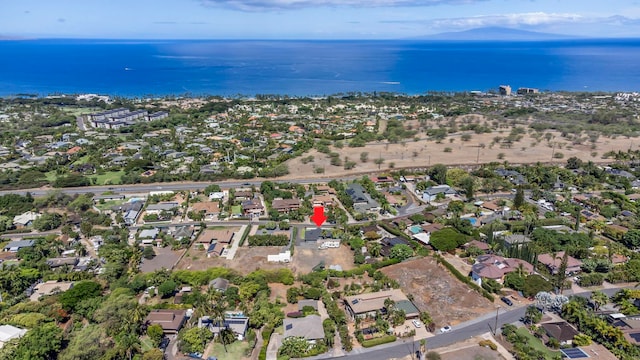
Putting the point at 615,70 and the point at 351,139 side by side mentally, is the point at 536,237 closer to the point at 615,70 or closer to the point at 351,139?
the point at 351,139

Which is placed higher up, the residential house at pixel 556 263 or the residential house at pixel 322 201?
the residential house at pixel 322 201

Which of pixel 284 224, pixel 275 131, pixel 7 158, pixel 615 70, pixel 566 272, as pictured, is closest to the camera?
pixel 566 272

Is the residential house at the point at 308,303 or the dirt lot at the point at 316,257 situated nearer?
the residential house at the point at 308,303

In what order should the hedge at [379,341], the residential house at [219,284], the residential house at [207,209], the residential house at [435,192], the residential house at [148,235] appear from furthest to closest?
the residential house at [435,192]
the residential house at [207,209]
the residential house at [148,235]
the residential house at [219,284]
the hedge at [379,341]

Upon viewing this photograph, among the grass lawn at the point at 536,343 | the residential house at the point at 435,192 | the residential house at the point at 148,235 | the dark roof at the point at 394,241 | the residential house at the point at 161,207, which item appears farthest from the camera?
the residential house at the point at 435,192

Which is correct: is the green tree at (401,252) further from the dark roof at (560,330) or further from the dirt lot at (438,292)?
the dark roof at (560,330)

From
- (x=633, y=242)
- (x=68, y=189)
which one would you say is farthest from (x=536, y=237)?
(x=68, y=189)

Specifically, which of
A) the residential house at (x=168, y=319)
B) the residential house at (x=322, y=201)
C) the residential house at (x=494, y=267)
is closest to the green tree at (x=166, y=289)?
the residential house at (x=168, y=319)
